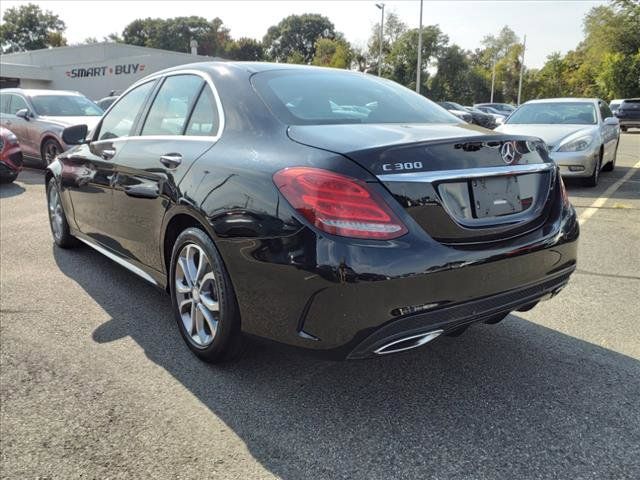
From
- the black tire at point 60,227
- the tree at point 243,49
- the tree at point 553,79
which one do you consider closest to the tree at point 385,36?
the tree at point 553,79

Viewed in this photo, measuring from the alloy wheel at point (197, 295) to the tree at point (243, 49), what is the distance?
90.4 meters

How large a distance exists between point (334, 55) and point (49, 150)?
2099 inches

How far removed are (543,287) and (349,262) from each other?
3.49 ft

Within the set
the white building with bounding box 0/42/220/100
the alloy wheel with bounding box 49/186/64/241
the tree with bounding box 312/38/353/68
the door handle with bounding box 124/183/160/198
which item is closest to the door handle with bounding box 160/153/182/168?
the door handle with bounding box 124/183/160/198

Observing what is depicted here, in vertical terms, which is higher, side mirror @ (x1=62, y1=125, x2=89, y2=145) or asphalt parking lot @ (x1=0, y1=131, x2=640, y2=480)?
side mirror @ (x1=62, y1=125, x2=89, y2=145)

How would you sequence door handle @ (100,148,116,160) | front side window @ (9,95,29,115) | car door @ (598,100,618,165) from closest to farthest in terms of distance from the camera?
1. door handle @ (100,148,116,160)
2. car door @ (598,100,618,165)
3. front side window @ (9,95,29,115)

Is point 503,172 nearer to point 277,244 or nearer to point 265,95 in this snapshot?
point 277,244

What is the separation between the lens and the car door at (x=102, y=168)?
380 cm

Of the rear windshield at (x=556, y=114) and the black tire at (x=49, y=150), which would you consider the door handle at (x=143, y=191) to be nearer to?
the black tire at (x=49, y=150)

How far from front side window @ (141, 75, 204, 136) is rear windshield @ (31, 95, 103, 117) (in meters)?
8.04

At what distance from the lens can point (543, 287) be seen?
2588 mm

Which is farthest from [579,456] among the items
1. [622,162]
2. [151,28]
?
[151,28]

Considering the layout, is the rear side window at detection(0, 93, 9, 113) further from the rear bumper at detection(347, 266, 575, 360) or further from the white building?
the white building

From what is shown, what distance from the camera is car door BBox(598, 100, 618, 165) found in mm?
9051
